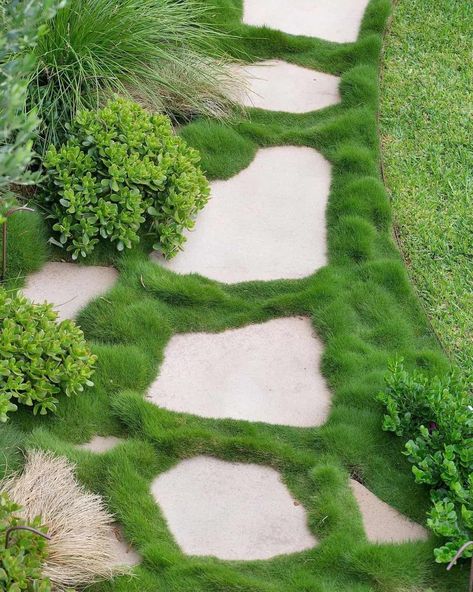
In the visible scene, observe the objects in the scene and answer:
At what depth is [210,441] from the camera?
378 centimetres

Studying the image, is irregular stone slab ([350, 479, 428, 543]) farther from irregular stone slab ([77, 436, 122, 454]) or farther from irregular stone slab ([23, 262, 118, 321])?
irregular stone slab ([23, 262, 118, 321])

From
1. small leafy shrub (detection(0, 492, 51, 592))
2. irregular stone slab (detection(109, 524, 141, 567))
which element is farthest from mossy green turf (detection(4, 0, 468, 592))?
small leafy shrub (detection(0, 492, 51, 592))

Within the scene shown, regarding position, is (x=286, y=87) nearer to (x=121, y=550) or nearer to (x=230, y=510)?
(x=230, y=510)

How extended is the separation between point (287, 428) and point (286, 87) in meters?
2.74

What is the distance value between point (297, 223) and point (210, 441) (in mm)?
1615

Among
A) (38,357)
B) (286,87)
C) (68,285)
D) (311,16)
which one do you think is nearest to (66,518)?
(38,357)

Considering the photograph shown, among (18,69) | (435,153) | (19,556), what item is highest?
(18,69)

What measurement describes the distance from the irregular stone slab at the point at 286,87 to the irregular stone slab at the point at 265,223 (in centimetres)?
43

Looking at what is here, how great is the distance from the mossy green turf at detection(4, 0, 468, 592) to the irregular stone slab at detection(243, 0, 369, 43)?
1.34m

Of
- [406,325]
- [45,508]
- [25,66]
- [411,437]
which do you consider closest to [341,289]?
[406,325]

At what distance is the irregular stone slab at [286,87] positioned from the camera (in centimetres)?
577

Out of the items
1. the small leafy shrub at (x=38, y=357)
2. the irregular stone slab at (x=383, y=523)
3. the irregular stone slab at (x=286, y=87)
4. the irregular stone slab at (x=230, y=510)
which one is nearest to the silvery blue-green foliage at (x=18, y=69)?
the small leafy shrub at (x=38, y=357)

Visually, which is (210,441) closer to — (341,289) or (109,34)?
(341,289)

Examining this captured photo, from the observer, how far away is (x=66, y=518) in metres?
3.35
